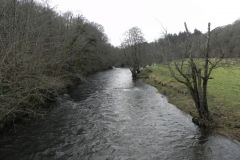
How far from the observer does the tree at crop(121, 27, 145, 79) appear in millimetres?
66662

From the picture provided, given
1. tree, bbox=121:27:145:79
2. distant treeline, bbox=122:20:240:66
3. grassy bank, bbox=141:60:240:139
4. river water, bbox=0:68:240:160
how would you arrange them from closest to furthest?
river water, bbox=0:68:240:160 → grassy bank, bbox=141:60:240:139 → distant treeline, bbox=122:20:240:66 → tree, bbox=121:27:145:79

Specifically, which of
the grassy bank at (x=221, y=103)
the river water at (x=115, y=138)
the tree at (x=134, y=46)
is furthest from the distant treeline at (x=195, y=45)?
the tree at (x=134, y=46)

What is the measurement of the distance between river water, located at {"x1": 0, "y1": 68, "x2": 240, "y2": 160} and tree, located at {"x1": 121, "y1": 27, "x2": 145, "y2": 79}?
38852mm

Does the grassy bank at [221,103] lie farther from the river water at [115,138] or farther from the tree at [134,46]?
the tree at [134,46]

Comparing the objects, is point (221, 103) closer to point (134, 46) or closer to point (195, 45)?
point (195, 45)

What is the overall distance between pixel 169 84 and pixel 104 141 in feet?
83.9

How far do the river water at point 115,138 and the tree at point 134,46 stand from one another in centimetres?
3885

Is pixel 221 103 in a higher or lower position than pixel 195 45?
lower

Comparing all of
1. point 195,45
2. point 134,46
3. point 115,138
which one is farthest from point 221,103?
point 134,46

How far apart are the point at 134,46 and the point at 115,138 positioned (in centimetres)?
5640

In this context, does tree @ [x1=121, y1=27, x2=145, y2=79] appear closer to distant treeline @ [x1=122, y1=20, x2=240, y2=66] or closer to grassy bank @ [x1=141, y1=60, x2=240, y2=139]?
distant treeline @ [x1=122, y1=20, x2=240, y2=66]

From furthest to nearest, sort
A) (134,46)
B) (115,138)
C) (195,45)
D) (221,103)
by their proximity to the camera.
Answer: (134,46)
(221,103)
(195,45)
(115,138)

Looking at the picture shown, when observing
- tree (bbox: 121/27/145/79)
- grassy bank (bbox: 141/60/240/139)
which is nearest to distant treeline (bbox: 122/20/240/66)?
grassy bank (bbox: 141/60/240/139)

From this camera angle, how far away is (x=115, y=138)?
17984 mm
